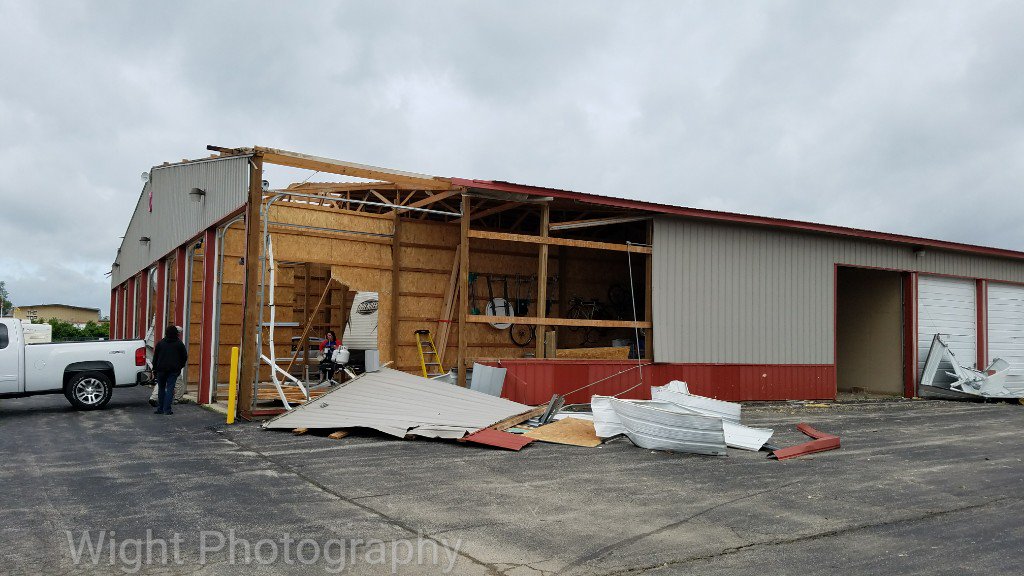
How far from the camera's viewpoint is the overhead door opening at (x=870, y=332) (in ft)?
62.3

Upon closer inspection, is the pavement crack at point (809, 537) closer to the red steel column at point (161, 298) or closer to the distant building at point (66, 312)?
the red steel column at point (161, 298)

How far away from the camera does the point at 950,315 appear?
19.3 m

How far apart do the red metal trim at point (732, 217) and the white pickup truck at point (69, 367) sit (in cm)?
712

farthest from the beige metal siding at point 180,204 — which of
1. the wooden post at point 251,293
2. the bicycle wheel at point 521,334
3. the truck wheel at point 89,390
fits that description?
the bicycle wheel at point 521,334

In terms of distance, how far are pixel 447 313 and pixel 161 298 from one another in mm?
8490

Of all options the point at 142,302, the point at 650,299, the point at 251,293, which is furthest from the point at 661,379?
the point at 142,302

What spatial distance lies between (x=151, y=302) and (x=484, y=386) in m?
14.0

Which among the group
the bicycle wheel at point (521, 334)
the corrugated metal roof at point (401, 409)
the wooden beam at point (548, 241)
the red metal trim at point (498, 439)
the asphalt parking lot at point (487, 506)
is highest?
the wooden beam at point (548, 241)

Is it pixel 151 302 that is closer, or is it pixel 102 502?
pixel 102 502

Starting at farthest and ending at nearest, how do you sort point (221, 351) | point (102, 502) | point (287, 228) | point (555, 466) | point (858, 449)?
1. point (221, 351)
2. point (287, 228)
3. point (858, 449)
4. point (555, 466)
5. point (102, 502)

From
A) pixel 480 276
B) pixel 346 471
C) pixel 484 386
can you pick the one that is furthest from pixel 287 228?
pixel 346 471

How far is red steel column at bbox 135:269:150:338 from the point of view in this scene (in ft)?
74.9

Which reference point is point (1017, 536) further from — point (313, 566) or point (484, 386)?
point (484, 386)

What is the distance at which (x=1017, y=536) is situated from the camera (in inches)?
214
